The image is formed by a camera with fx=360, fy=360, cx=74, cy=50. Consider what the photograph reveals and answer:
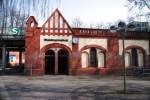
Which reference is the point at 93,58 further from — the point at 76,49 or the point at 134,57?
the point at 134,57

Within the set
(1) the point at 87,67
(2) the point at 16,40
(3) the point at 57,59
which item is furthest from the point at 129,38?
(2) the point at 16,40

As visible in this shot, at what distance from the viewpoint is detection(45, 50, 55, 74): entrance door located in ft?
130

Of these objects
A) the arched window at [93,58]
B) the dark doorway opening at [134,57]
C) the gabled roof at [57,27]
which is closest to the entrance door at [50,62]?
the gabled roof at [57,27]

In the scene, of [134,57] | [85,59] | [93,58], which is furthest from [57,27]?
[134,57]

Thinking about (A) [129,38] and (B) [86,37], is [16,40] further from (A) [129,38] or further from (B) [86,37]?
(A) [129,38]

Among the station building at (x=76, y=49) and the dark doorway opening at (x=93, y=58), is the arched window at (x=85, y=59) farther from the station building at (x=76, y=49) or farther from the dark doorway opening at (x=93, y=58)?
the dark doorway opening at (x=93, y=58)

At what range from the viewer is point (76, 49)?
3944 cm

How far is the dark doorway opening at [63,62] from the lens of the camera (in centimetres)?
3978

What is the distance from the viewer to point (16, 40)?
42.4 meters

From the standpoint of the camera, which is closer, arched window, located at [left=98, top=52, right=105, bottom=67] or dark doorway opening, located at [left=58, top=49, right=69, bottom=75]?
dark doorway opening, located at [left=58, top=49, right=69, bottom=75]

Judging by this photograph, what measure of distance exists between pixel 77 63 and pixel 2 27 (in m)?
32.2

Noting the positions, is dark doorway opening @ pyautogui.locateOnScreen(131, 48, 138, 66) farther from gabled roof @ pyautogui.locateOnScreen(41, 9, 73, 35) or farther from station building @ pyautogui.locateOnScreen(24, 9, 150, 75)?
gabled roof @ pyautogui.locateOnScreen(41, 9, 73, 35)

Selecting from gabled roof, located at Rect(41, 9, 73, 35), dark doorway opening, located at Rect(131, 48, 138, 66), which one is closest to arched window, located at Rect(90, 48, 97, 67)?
gabled roof, located at Rect(41, 9, 73, 35)

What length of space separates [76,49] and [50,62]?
333 cm
